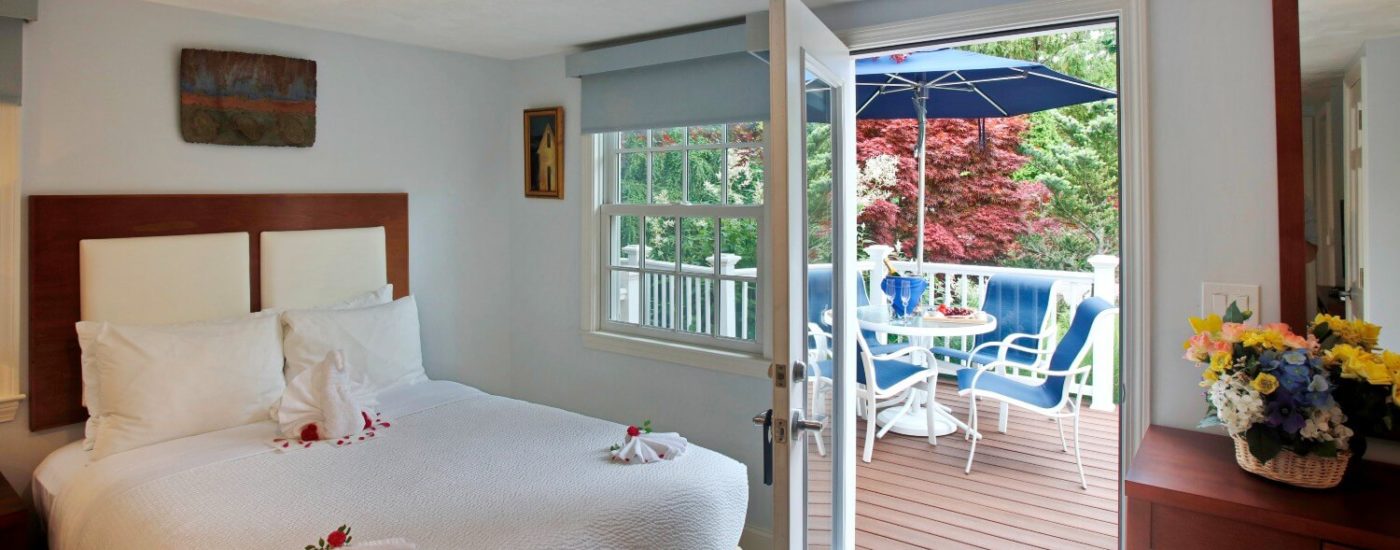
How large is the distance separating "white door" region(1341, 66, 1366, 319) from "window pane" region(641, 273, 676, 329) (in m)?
2.53

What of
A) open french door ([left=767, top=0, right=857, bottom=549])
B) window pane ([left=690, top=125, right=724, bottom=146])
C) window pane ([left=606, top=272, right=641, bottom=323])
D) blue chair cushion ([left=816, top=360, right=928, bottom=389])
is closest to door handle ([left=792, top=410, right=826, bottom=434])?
open french door ([left=767, top=0, right=857, bottom=549])

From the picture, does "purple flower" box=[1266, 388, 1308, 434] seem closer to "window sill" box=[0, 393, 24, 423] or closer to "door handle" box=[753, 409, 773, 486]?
"door handle" box=[753, 409, 773, 486]

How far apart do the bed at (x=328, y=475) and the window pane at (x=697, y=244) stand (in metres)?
0.95

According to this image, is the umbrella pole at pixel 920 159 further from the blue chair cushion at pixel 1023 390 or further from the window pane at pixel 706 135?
the window pane at pixel 706 135

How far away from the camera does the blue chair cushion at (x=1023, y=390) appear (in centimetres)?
420

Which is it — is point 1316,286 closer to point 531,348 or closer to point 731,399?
point 731,399

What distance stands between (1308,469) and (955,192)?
5.47 m

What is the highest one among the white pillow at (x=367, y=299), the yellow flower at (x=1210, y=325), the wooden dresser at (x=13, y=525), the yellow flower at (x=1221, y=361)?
the white pillow at (x=367, y=299)

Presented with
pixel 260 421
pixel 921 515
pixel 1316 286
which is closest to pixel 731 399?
pixel 921 515

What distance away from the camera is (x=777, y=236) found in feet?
6.48

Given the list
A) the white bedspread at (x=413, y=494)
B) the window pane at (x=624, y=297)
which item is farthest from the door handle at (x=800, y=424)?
the window pane at (x=624, y=297)

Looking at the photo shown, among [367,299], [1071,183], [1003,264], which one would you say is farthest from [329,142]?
[1071,183]

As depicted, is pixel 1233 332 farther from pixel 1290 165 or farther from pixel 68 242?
pixel 68 242

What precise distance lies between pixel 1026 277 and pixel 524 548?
4692mm
